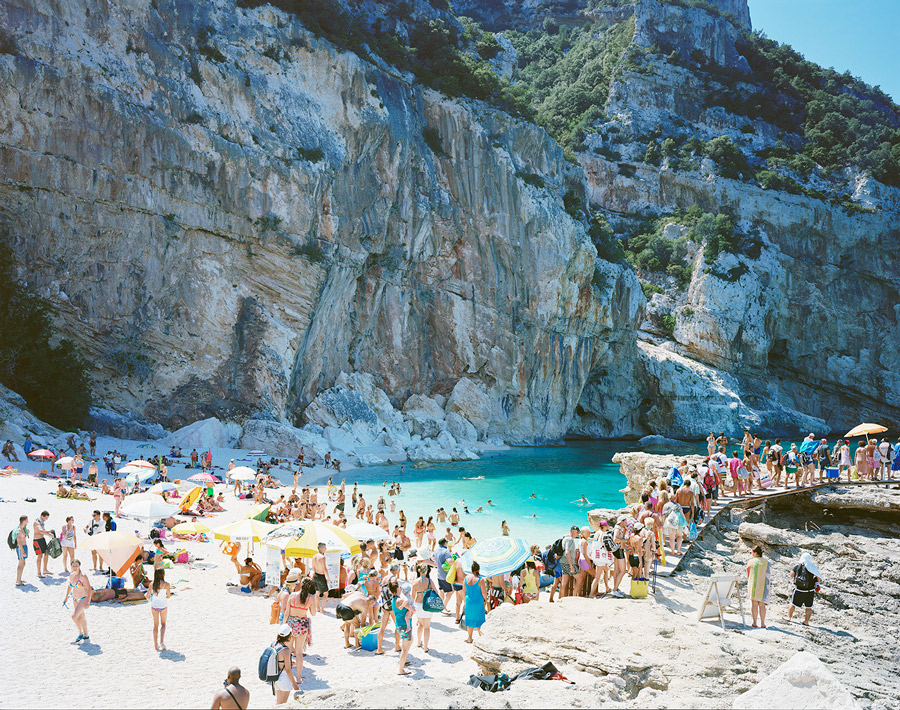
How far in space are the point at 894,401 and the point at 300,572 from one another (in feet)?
223

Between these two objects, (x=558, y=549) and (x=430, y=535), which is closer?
(x=558, y=549)

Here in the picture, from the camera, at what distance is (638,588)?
32.2 feet

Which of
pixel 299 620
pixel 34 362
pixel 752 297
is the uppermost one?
pixel 752 297

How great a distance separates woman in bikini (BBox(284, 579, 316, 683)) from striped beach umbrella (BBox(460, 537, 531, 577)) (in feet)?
9.30

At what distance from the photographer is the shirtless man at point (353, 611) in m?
9.02

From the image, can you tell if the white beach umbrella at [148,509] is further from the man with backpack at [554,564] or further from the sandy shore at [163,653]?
the man with backpack at [554,564]

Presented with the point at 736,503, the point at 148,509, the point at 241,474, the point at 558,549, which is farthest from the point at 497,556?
the point at 241,474

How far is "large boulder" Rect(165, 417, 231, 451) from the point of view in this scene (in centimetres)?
2900

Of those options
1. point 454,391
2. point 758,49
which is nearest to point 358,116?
point 454,391

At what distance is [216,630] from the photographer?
31.9ft

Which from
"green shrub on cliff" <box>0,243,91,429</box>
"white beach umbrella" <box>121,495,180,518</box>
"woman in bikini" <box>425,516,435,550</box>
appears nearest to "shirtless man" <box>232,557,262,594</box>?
"white beach umbrella" <box>121,495,180,518</box>

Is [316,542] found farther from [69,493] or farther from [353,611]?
[69,493]

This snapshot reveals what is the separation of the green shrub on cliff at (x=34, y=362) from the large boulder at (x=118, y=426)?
25.7 inches

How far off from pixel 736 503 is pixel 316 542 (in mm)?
9980
